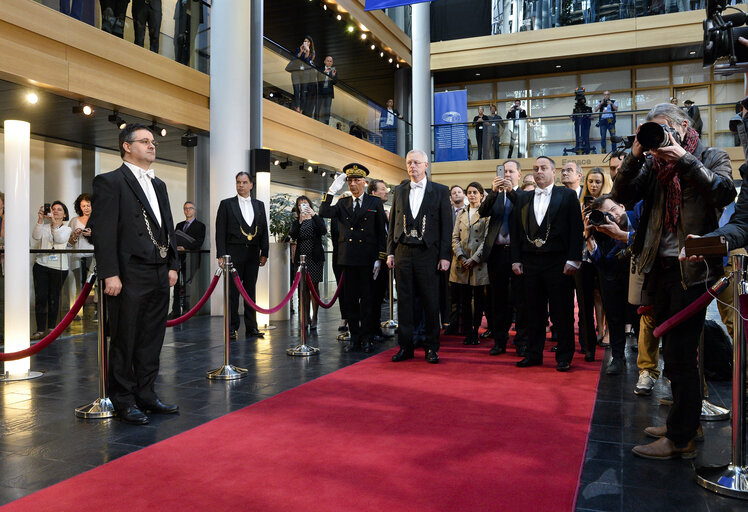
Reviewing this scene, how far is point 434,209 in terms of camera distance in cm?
527

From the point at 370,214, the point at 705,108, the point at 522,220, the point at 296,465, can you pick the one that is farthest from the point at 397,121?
the point at 296,465

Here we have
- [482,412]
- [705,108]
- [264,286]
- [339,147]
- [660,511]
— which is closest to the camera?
[660,511]

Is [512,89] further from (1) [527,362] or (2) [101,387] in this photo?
(2) [101,387]

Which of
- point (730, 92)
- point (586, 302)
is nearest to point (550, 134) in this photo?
point (730, 92)

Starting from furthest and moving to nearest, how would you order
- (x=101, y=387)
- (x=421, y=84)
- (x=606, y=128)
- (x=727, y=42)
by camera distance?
(x=421, y=84)
(x=606, y=128)
(x=101, y=387)
(x=727, y=42)

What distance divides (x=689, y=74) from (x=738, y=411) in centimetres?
1799

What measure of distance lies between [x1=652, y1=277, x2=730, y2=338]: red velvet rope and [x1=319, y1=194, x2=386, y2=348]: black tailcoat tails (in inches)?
Result: 133

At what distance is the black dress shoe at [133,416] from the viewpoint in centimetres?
344

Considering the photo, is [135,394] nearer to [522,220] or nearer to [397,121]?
[522,220]

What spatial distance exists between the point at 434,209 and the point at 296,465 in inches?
118

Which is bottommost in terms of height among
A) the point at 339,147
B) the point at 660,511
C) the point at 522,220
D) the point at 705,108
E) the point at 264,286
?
the point at 660,511

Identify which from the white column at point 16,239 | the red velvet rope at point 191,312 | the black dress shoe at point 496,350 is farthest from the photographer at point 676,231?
the white column at point 16,239

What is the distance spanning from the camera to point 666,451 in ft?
9.17

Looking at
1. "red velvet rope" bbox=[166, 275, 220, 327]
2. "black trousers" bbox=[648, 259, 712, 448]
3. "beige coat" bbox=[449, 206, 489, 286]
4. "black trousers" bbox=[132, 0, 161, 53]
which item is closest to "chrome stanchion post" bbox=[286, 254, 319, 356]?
"red velvet rope" bbox=[166, 275, 220, 327]
